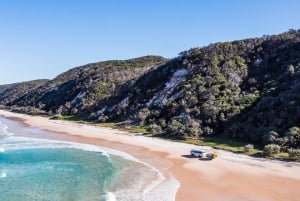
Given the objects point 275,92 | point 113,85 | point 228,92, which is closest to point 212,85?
point 228,92

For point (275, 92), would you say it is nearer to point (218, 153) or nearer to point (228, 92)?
point (228, 92)

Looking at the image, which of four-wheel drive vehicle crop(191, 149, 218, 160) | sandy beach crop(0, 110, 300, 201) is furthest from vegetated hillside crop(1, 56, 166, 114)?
four-wheel drive vehicle crop(191, 149, 218, 160)

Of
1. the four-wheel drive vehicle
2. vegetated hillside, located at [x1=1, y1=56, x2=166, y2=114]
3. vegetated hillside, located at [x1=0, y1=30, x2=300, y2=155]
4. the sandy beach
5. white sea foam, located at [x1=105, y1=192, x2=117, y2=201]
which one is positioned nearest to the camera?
white sea foam, located at [x1=105, y1=192, x2=117, y2=201]

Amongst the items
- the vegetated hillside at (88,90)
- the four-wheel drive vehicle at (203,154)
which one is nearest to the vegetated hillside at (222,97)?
the vegetated hillside at (88,90)

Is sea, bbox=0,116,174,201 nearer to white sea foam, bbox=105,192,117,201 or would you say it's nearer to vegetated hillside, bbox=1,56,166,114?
white sea foam, bbox=105,192,117,201

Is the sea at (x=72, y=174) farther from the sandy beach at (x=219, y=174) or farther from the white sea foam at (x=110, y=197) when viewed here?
the sandy beach at (x=219, y=174)

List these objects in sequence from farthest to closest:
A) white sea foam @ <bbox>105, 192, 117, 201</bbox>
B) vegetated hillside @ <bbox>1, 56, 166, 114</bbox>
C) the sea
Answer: vegetated hillside @ <bbox>1, 56, 166, 114</bbox>
the sea
white sea foam @ <bbox>105, 192, 117, 201</bbox>
